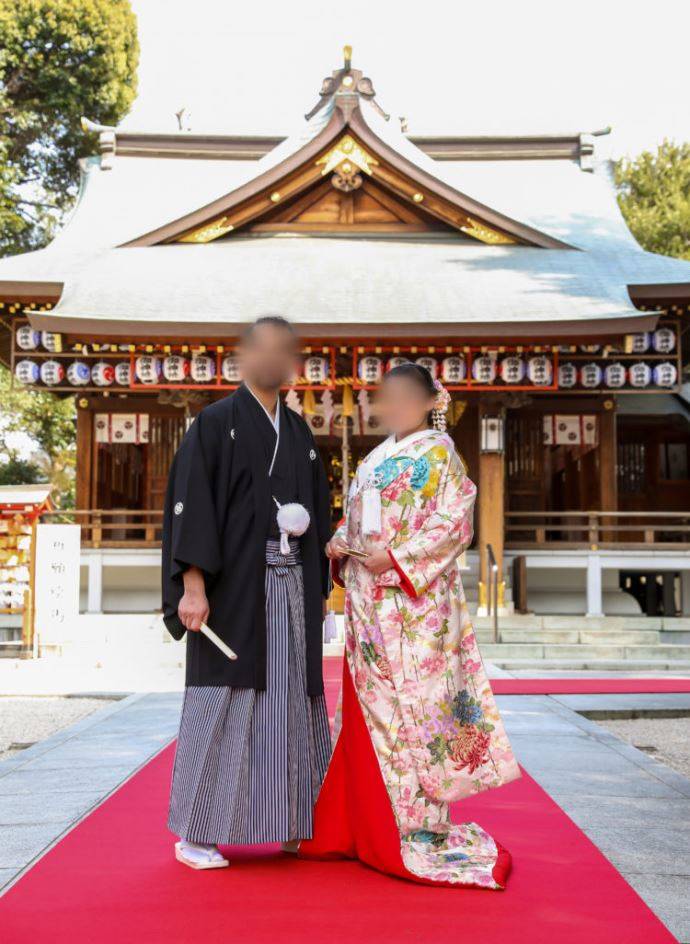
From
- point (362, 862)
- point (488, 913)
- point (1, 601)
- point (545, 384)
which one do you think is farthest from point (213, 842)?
point (545, 384)

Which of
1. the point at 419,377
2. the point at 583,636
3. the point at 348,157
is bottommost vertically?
the point at 583,636

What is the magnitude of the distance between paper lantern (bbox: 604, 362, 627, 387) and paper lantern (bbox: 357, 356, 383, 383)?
10.6 ft

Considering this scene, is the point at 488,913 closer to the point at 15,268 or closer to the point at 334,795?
the point at 334,795

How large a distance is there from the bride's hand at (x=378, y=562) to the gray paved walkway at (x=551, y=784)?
123cm

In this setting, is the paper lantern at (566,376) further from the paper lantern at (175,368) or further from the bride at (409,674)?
the bride at (409,674)

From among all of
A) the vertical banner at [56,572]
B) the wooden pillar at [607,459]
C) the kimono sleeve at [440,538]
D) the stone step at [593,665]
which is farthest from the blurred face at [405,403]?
the wooden pillar at [607,459]

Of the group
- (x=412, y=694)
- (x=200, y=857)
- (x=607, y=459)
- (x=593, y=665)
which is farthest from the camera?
(x=607, y=459)

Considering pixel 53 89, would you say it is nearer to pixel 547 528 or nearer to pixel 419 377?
pixel 547 528

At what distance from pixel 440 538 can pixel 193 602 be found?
84 centimetres

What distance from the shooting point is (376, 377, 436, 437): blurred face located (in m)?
3.65

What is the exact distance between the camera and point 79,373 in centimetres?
1487

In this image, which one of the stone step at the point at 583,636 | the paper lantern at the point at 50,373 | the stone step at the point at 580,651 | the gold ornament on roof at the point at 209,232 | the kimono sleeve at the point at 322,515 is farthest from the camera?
the gold ornament on roof at the point at 209,232

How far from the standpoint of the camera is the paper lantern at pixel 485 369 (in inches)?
559

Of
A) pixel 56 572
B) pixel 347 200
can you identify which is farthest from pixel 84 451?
pixel 347 200
